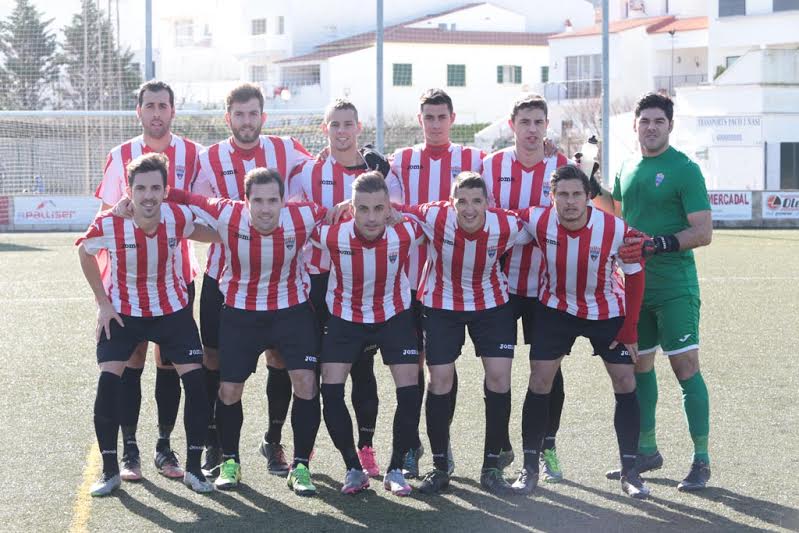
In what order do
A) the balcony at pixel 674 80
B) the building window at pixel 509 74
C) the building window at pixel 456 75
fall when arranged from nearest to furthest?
the balcony at pixel 674 80
the building window at pixel 456 75
the building window at pixel 509 74

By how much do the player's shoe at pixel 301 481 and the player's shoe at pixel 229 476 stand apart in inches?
9.2

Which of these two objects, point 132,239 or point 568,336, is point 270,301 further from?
point 568,336

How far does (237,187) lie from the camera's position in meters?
5.49

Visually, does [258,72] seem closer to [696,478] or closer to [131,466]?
[131,466]

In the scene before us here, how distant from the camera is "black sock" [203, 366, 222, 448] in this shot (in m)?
5.41

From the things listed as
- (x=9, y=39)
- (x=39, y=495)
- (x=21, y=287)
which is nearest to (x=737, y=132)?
(x=9, y=39)

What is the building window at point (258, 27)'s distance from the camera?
1838 inches

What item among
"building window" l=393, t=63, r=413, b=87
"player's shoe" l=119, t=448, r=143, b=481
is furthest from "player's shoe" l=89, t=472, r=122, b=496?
"building window" l=393, t=63, r=413, b=87

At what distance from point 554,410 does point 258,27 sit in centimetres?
4322

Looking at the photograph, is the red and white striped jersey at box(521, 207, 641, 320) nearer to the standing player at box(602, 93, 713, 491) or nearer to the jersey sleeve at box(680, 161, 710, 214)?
the standing player at box(602, 93, 713, 491)

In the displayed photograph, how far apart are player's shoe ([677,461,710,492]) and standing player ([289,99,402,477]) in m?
1.37

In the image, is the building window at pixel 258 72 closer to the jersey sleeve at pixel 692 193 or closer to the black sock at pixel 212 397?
the black sock at pixel 212 397

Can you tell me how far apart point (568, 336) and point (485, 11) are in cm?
4373

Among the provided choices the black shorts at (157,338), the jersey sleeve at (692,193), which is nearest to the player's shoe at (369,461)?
the black shorts at (157,338)
